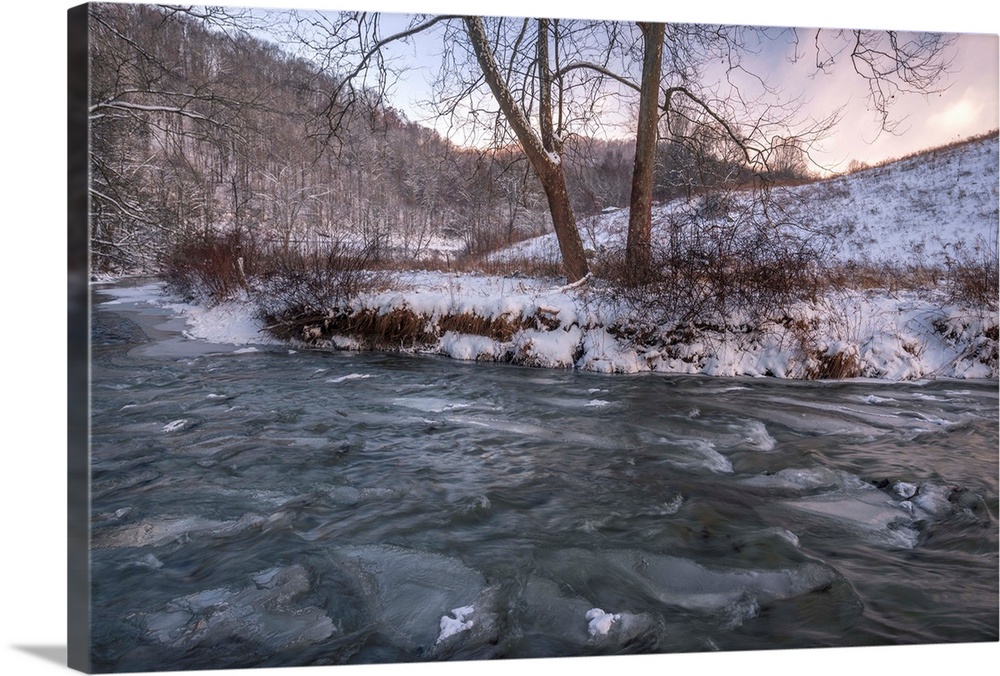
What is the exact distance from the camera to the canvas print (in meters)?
3.68

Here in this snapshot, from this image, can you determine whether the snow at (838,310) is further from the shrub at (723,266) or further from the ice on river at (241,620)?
the ice on river at (241,620)

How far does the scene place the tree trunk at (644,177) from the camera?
4731mm

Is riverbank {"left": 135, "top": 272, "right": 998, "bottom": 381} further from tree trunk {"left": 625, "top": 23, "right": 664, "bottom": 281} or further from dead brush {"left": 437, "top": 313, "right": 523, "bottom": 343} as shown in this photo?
tree trunk {"left": 625, "top": 23, "right": 664, "bottom": 281}

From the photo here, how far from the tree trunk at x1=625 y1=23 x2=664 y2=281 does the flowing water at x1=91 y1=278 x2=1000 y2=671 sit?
87 centimetres

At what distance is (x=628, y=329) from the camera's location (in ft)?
16.9

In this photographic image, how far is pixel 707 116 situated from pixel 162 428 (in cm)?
382

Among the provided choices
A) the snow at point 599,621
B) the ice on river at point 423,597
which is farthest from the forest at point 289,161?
the snow at point 599,621

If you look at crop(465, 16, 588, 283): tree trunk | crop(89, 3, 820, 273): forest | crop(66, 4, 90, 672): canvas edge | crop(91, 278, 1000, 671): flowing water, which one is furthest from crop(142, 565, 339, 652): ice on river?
crop(465, 16, 588, 283): tree trunk

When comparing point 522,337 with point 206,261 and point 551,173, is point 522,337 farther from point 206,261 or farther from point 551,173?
point 206,261

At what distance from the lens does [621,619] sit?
370 centimetres

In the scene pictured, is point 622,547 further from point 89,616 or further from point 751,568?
point 89,616

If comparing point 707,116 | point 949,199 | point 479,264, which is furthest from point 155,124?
point 949,199

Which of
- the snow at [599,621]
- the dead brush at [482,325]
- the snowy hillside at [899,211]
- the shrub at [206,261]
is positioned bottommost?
the snow at [599,621]

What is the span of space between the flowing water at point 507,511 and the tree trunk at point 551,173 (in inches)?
33.6
